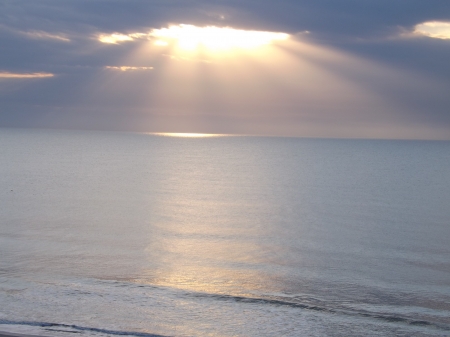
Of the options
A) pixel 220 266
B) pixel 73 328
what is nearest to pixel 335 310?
pixel 220 266

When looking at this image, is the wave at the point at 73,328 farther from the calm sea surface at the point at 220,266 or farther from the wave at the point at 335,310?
the wave at the point at 335,310

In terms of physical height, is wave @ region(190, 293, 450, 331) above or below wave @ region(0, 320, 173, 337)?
below

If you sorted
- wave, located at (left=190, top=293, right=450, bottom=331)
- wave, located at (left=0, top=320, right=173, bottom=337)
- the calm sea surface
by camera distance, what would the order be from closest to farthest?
1. wave, located at (left=0, top=320, right=173, bottom=337)
2. the calm sea surface
3. wave, located at (left=190, top=293, right=450, bottom=331)

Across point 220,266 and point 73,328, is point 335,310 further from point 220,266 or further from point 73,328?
point 73,328

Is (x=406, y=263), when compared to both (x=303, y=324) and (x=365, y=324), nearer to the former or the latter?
(x=365, y=324)

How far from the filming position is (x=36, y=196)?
89.1 feet

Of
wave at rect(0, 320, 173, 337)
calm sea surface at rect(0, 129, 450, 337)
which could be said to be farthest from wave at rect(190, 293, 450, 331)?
wave at rect(0, 320, 173, 337)

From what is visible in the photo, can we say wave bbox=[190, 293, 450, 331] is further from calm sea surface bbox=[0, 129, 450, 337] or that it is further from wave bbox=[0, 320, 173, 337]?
wave bbox=[0, 320, 173, 337]

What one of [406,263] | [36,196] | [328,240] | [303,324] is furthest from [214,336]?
[36,196]

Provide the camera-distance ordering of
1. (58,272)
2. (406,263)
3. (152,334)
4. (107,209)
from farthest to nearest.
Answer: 1. (107,209)
2. (406,263)
3. (58,272)
4. (152,334)

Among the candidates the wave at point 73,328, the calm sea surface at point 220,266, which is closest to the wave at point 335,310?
the calm sea surface at point 220,266

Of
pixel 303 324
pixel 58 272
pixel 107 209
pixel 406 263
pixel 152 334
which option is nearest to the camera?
pixel 152 334

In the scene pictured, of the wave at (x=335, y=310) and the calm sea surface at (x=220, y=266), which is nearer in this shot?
the calm sea surface at (x=220, y=266)

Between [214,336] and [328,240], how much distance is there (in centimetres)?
1023
